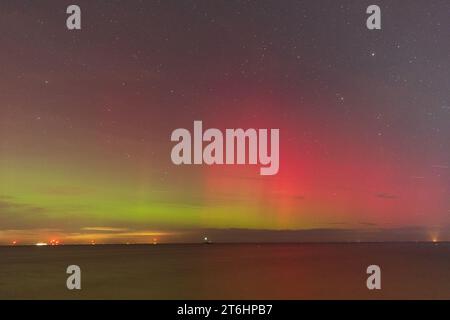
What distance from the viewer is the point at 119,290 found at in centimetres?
2705

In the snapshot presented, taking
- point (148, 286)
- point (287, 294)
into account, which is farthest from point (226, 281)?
point (287, 294)
